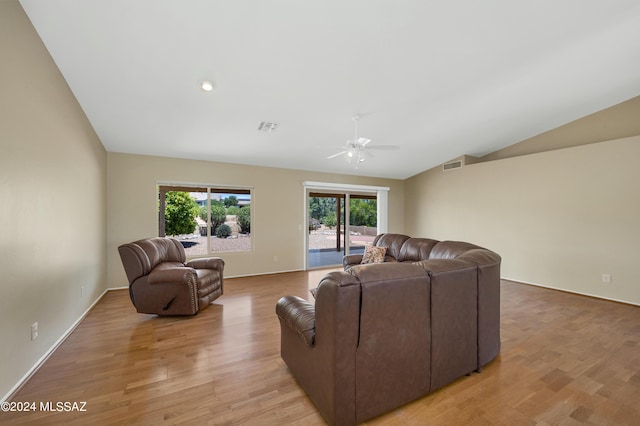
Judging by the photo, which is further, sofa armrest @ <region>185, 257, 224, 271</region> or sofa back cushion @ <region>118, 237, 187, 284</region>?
sofa armrest @ <region>185, 257, 224, 271</region>

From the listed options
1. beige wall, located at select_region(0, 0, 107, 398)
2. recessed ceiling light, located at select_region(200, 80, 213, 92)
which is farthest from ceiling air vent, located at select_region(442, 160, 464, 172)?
beige wall, located at select_region(0, 0, 107, 398)

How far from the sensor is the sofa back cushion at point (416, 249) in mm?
3807

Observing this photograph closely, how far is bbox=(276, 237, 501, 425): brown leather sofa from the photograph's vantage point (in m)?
1.55

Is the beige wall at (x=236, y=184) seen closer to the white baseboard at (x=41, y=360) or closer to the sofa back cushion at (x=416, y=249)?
the white baseboard at (x=41, y=360)

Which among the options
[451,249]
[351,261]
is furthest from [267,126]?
[451,249]

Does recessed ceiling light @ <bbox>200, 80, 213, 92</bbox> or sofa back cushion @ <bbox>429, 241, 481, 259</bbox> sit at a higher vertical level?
recessed ceiling light @ <bbox>200, 80, 213, 92</bbox>

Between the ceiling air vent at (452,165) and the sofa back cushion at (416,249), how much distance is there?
3.38 metres

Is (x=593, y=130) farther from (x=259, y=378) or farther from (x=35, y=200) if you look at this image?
(x=35, y=200)

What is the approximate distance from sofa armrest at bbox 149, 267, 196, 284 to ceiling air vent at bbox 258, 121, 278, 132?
7.97 feet

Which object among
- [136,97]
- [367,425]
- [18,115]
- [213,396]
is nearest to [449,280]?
[367,425]

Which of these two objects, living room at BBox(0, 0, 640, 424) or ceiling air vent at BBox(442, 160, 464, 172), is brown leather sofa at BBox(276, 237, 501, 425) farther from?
ceiling air vent at BBox(442, 160, 464, 172)

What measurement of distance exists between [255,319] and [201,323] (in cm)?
66

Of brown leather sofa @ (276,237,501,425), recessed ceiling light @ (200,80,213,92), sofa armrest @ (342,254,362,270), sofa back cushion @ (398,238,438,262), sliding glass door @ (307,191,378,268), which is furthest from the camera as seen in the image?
sliding glass door @ (307,191,378,268)

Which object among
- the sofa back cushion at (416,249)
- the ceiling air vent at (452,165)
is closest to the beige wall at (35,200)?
the sofa back cushion at (416,249)
